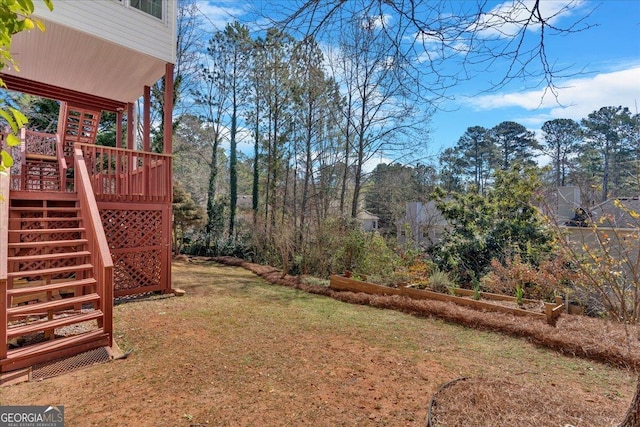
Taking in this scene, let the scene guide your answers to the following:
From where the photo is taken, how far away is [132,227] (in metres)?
5.95

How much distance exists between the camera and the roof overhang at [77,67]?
215 inches

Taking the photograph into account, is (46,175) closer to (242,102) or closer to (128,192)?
(128,192)

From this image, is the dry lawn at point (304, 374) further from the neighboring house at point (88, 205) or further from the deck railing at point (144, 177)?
the deck railing at point (144, 177)

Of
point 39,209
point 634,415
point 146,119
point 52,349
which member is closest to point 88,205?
point 39,209

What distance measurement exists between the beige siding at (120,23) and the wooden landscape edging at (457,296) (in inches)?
223

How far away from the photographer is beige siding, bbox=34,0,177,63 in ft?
16.7

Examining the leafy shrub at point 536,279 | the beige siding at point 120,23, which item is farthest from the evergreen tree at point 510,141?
the beige siding at point 120,23

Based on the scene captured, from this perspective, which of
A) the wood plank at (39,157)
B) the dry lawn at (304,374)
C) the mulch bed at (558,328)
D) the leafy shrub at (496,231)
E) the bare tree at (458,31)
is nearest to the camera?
the bare tree at (458,31)

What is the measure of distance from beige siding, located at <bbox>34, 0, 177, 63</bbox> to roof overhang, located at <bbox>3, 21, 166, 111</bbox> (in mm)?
115

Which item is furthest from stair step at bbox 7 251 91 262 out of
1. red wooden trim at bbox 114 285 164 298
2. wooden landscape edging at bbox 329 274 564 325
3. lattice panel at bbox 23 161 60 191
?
lattice panel at bbox 23 161 60 191

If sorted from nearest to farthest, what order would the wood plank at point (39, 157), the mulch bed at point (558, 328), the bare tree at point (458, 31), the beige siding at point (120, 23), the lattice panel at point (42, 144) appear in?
the bare tree at point (458, 31) → the mulch bed at point (558, 328) → the beige siding at point (120, 23) → the wood plank at point (39, 157) → the lattice panel at point (42, 144)

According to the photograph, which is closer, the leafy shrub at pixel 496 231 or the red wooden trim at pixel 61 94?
the leafy shrub at pixel 496 231

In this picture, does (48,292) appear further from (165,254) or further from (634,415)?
(634,415)

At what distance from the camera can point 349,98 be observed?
10.1 meters
